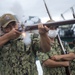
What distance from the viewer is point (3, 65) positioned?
17.1 ft

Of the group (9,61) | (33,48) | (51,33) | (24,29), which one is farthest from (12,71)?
(51,33)

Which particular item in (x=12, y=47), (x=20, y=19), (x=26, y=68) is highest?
(x=20, y=19)

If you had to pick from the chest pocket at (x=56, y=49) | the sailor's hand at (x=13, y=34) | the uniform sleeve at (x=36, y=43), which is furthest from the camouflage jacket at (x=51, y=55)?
the sailor's hand at (x=13, y=34)

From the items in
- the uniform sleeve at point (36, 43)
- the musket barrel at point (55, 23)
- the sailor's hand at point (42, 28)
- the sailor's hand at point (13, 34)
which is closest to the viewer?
the musket barrel at point (55, 23)

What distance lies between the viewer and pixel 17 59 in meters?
5.17

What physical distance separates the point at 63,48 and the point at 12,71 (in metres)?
1.62

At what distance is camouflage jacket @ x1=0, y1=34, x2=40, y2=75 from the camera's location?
516cm

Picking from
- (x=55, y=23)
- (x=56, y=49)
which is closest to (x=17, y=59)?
(x=55, y=23)

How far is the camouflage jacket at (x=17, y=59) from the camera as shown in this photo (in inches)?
203

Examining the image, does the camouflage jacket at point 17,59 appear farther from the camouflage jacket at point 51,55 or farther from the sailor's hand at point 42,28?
the camouflage jacket at point 51,55

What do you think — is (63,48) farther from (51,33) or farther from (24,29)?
(24,29)

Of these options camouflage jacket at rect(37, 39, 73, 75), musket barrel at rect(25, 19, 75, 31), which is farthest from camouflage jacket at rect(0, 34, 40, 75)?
camouflage jacket at rect(37, 39, 73, 75)

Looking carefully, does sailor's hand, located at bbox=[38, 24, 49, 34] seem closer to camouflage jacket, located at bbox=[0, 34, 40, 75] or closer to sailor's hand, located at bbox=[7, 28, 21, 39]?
sailor's hand, located at bbox=[7, 28, 21, 39]

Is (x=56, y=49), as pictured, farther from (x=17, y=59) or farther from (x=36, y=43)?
(x=17, y=59)
